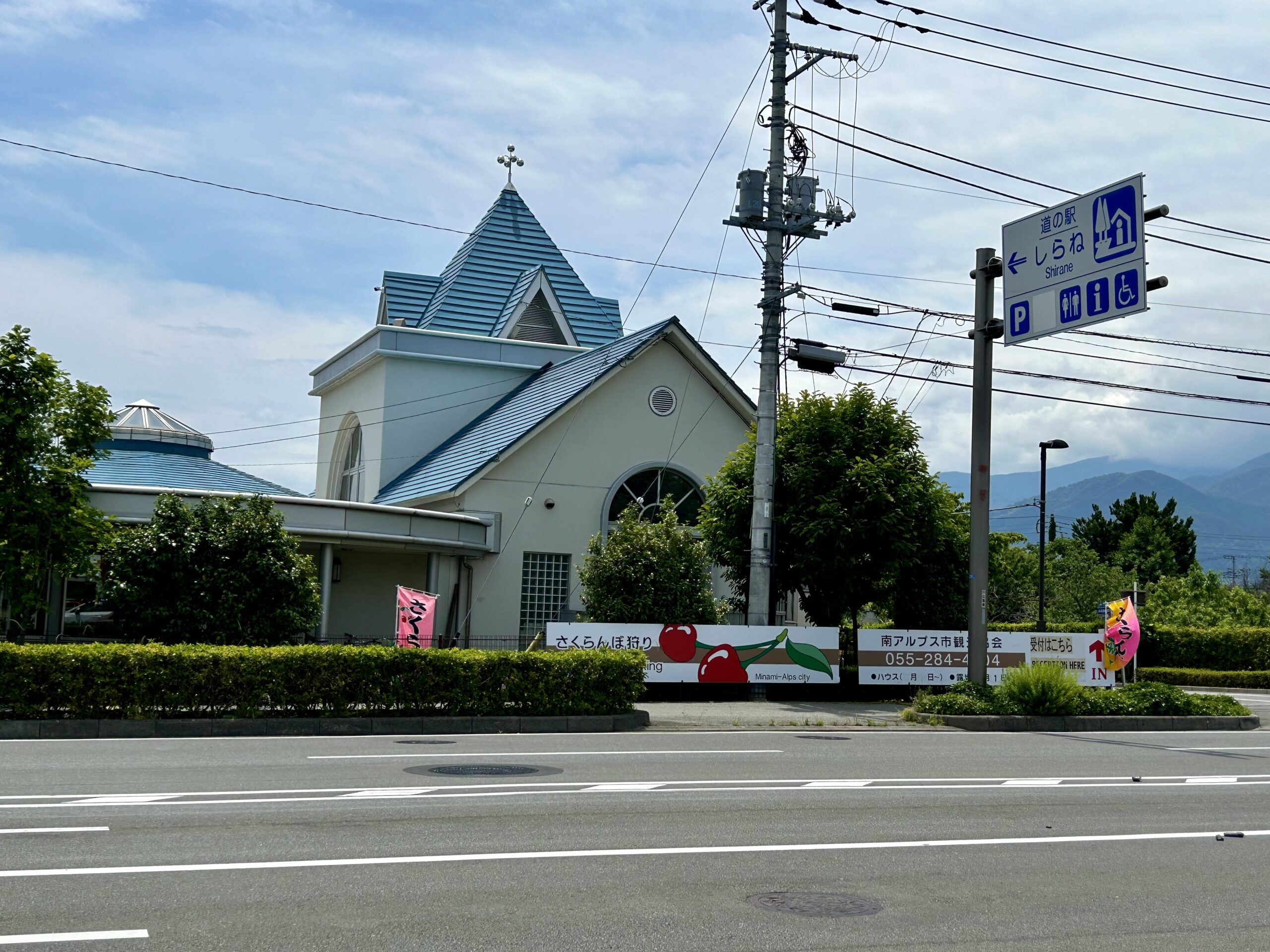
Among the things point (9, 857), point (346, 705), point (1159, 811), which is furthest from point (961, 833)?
point (346, 705)

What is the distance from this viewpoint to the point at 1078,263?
1812cm

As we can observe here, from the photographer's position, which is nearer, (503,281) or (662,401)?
(662,401)

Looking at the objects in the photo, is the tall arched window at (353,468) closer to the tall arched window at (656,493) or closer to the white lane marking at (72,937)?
the tall arched window at (656,493)

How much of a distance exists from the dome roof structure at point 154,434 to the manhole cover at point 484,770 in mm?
24941

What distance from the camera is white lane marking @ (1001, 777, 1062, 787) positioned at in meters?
12.0

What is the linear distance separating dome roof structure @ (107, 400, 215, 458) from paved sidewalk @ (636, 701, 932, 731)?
19033mm

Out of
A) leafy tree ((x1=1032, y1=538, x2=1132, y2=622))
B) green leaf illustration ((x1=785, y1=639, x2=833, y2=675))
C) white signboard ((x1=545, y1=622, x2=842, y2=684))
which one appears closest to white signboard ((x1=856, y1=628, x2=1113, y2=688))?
green leaf illustration ((x1=785, y1=639, x2=833, y2=675))

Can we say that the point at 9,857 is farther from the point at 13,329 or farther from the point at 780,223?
the point at 780,223

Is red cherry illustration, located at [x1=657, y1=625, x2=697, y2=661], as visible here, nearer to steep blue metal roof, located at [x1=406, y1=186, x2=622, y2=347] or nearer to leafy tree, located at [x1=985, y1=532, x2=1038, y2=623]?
steep blue metal roof, located at [x1=406, y1=186, x2=622, y2=347]

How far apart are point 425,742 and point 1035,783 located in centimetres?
722

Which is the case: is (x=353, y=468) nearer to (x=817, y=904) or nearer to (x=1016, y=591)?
(x=1016, y=591)

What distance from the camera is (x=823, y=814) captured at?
9.79m

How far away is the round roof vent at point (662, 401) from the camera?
105 feet

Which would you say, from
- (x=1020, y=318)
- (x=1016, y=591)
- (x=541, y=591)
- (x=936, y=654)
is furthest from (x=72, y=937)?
(x=1016, y=591)
